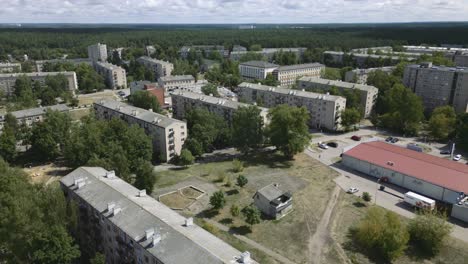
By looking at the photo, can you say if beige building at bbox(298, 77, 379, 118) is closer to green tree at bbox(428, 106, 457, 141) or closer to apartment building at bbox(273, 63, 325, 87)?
green tree at bbox(428, 106, 457, 141)

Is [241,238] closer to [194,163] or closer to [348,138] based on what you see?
[194,163]

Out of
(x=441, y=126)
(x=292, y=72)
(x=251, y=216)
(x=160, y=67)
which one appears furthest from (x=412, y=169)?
(x=160, y=67)

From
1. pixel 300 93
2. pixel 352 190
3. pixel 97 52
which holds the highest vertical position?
pixel 97 52

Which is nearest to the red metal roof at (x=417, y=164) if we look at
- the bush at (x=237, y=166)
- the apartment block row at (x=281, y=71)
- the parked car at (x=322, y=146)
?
the parked car at (x=322, y=146)

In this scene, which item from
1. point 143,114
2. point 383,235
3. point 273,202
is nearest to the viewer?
point 383,235

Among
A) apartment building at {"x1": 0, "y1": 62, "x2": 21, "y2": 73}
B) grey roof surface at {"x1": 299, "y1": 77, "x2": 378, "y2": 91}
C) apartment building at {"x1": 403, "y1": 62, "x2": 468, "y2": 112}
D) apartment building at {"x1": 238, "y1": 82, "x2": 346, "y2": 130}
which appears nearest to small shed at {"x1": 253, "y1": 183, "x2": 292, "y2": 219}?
apartment building at {"x1": 238, "y1": 82, "x2": 346, "y2": 130}

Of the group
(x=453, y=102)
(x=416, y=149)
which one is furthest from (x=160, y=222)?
(x=453, y=102)

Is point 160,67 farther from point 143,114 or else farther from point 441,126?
point 441,126

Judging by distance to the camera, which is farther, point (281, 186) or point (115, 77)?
point (115, 77)
